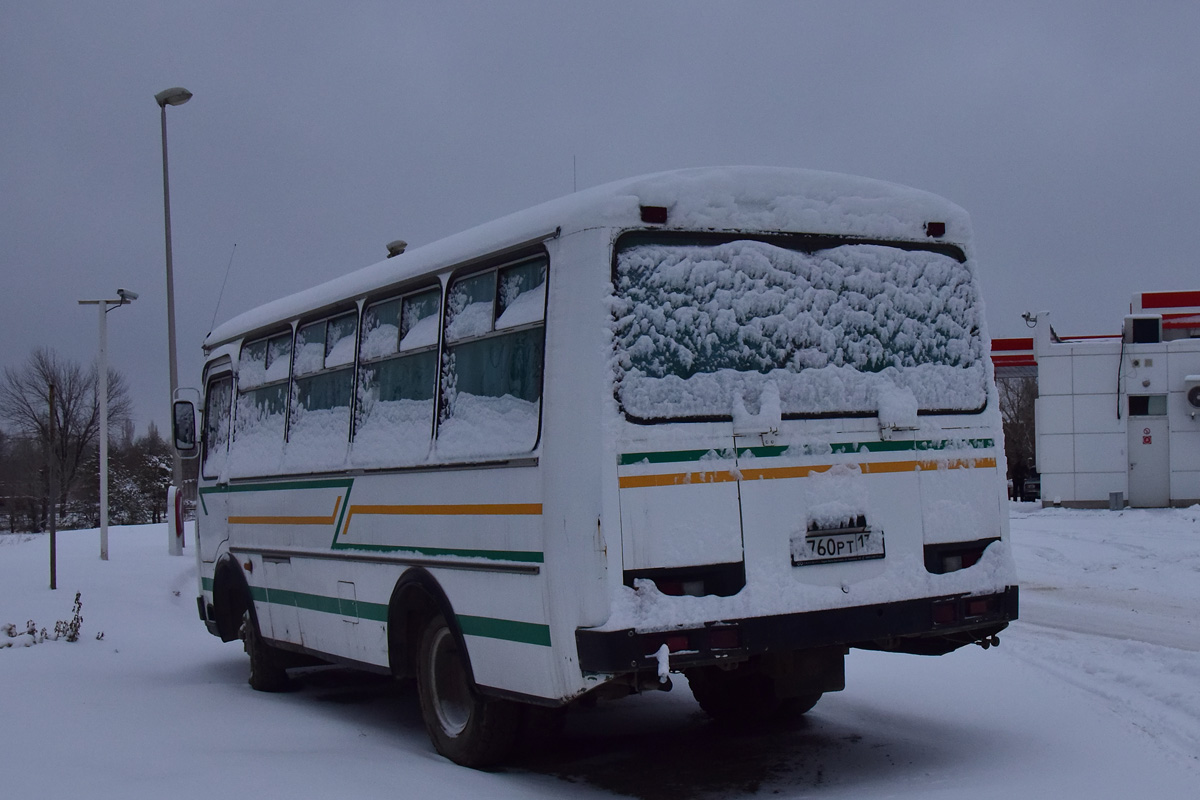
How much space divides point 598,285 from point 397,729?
4018 mm

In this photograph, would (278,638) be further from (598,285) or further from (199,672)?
(598,285)

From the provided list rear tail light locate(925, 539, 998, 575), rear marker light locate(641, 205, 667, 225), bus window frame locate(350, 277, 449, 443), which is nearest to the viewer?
rear marker light locate(641, 205, 667, 225)

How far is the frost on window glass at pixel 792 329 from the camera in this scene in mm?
6172

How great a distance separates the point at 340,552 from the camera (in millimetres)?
8609

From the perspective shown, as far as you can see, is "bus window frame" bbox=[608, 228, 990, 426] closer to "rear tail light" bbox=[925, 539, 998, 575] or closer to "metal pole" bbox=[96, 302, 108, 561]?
"rear tail light" bbox=[925, 539, 998, 575]

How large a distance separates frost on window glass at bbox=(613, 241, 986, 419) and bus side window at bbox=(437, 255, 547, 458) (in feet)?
1.99

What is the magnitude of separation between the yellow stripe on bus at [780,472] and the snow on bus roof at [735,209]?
1.21 meters

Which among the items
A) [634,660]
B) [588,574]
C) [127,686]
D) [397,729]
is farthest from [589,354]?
[127,686]

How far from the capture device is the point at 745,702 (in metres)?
8.48

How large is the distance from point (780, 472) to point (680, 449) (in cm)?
55

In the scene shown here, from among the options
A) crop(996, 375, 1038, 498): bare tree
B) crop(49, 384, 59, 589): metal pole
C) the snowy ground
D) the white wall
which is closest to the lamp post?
crop(49, 384, 59, 589): metal pole

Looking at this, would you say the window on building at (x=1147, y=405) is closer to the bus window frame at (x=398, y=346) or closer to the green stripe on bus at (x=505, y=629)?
the bus window frame at (x=398, y=346)

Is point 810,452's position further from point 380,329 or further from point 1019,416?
point 1019,416

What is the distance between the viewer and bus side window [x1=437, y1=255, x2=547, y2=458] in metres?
6.55
